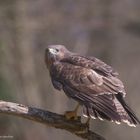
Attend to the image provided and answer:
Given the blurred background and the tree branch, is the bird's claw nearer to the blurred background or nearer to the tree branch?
the tree branch

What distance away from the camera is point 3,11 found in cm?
1464

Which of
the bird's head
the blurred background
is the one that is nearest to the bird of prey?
the bird's head

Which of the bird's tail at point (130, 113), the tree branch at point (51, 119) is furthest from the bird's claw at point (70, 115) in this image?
the bird's tail at point (130, 113)

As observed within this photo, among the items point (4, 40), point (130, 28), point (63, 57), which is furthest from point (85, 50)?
point (63, 57)

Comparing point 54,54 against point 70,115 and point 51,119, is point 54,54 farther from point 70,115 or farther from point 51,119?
point 51,119

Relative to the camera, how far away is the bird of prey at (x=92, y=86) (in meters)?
8.32

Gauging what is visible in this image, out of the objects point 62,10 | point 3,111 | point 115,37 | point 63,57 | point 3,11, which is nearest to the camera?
point 3,111

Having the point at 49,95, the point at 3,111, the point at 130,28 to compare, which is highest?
the point at 3,111

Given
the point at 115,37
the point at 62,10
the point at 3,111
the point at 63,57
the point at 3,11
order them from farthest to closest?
1. the point at 115,37
2. the point at 62,10
3. the point at 3,11
4. the point at 63,57
5. the point at 3,111

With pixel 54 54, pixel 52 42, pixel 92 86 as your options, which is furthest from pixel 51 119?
pixel 52 42

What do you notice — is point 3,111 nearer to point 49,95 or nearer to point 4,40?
point 4,40

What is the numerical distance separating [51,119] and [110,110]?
23.5 inches

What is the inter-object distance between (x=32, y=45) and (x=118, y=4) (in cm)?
184

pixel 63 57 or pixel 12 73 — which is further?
pixel 12 73
